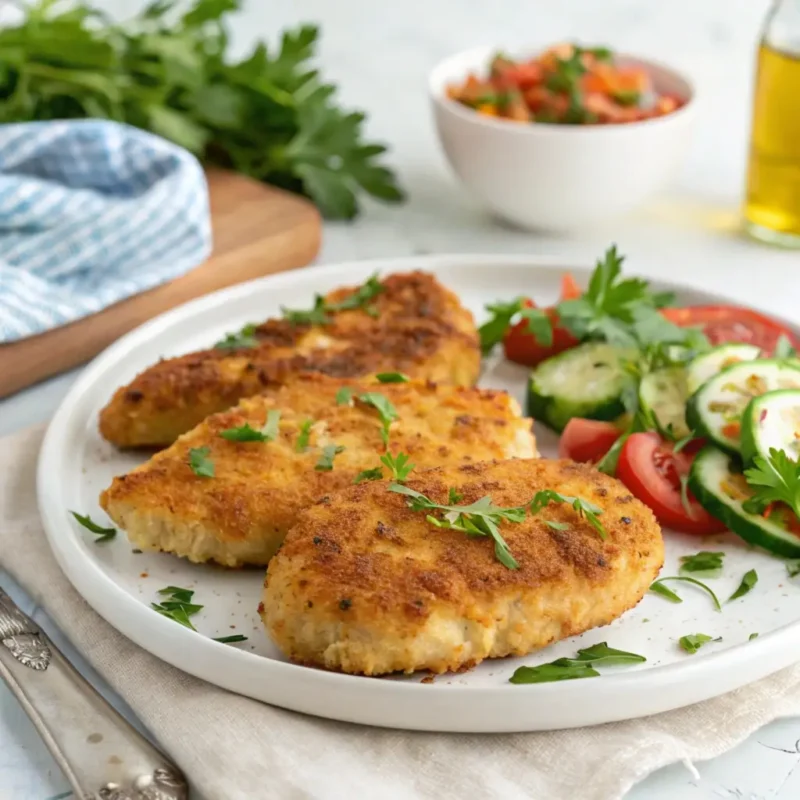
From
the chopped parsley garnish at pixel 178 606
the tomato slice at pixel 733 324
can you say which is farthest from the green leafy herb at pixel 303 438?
the tomato slice at pixel 733 324

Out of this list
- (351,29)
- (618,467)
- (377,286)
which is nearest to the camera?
(618,467)

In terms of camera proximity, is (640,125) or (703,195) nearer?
(640,125)

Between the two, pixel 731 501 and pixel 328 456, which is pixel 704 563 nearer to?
pixel 731 501

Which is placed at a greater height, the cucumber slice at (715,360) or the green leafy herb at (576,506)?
the green leafy herb at (576,506)

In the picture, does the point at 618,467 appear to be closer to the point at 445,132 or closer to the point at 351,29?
the point at 445,132

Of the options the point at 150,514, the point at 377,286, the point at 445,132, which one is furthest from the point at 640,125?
the point at 150,514

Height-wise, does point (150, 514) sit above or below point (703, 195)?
above

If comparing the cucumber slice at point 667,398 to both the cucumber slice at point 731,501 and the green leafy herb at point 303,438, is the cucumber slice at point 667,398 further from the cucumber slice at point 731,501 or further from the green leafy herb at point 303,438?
the green leafy herb at point 303,438

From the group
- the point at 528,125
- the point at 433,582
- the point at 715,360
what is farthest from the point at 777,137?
the point at 433,582
